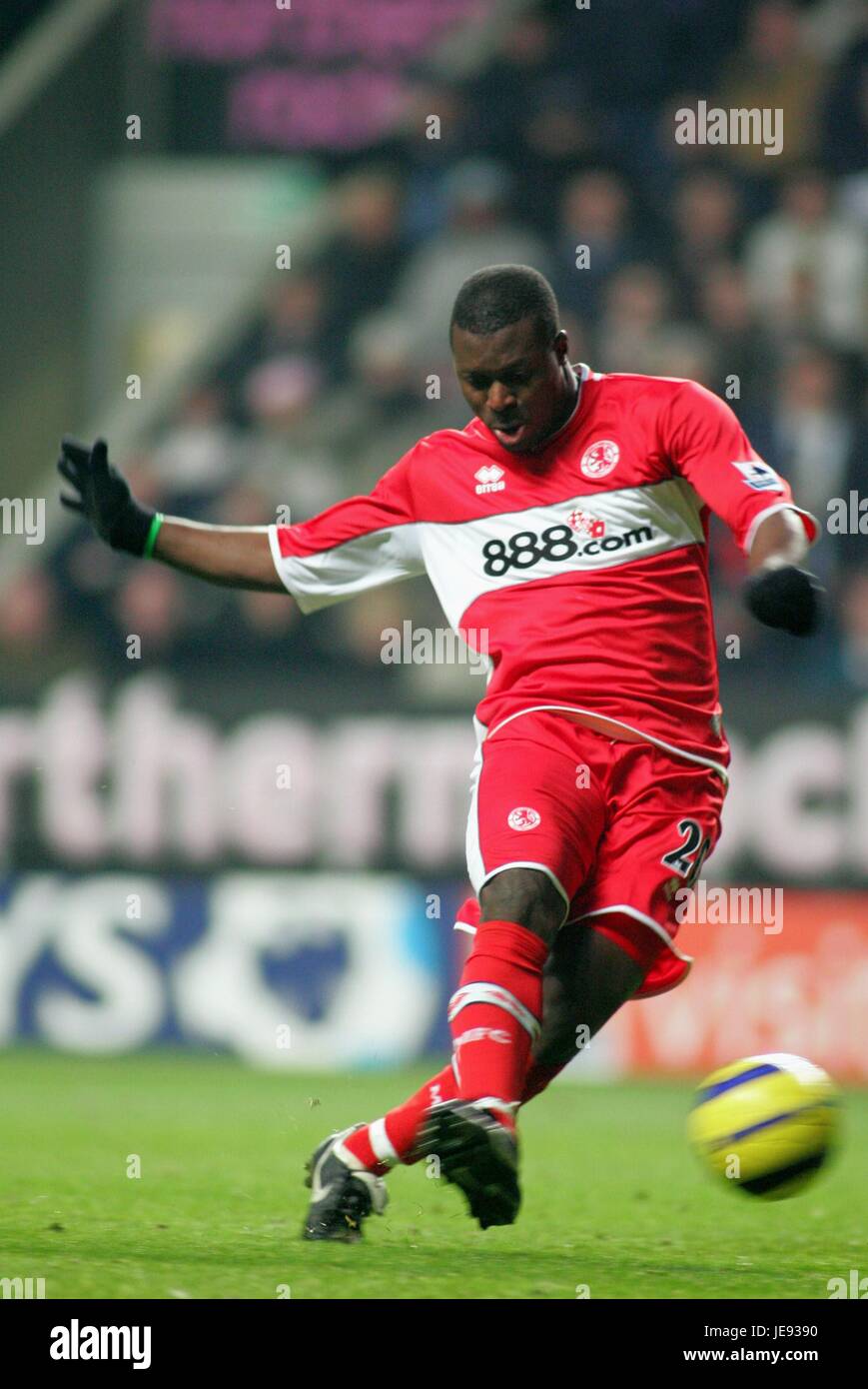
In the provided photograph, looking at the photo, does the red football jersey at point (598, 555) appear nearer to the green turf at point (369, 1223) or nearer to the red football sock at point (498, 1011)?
the red football sock at point (498, 1011)

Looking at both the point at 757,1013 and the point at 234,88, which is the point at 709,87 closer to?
the point at 234,88

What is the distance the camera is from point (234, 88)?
13.8 metres

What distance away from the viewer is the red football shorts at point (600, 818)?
14.6 ft

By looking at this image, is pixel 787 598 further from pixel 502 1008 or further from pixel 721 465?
pixel 502 1008

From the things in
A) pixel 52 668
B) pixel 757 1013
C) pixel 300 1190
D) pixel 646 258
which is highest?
pixel 646 258

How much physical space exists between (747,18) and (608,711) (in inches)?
372

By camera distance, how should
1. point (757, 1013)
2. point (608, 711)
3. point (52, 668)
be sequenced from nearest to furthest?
point (608, 711) < point (757, 1013) < point (52, 668)

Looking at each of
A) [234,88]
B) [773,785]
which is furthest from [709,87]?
[773,785]

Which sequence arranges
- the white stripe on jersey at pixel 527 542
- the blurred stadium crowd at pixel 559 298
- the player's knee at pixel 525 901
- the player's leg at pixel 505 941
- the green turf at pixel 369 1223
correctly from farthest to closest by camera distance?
the blurred stadium crowd at pixel 559 298, the white stripe on jersey at pixel 527 542, the player's knee at pixel 525 901, the green turf at pixel 369 1223, the player's leg at pixel 505 941

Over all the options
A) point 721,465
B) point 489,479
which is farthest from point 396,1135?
point 721,465

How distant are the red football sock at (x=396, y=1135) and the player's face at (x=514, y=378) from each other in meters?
1.40

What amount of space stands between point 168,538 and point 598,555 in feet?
3.44

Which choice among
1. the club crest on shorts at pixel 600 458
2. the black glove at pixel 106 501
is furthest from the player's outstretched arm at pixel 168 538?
the club crest on shorts at pixel 600 458

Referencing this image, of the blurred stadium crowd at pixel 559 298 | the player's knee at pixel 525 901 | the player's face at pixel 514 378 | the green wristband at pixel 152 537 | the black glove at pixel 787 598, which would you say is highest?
the blurred stadium crowd at pixel 559 298
